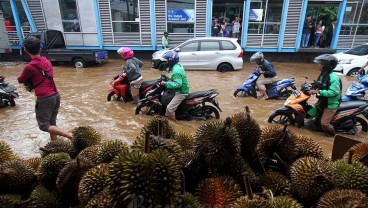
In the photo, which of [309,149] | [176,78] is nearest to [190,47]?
[176,78]

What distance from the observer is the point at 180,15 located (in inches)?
522

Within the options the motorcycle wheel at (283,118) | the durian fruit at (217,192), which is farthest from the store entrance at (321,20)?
the durian fruit at (217,192)

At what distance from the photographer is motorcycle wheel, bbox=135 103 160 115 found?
19.4ft

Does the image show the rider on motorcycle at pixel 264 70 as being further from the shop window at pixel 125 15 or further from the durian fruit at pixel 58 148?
the shop window at pixel 125 15

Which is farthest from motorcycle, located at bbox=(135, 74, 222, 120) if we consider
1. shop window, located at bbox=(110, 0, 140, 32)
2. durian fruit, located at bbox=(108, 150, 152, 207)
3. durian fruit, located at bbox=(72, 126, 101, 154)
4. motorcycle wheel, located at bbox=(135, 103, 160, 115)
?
shop window, located at bbox=(110, 0, 140, 32)

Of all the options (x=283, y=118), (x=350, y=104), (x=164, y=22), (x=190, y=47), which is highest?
(x=164, y=22)

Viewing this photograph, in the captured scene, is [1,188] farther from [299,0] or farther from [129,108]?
[299,0]

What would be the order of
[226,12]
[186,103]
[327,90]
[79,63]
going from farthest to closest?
[226,12] < [79,63] < [186,103] < [327,90]

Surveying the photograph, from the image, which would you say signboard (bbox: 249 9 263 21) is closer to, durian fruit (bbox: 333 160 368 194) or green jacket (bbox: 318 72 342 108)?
green jacket (bbox: 318 72 342 108)

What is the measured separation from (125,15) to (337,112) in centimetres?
1189

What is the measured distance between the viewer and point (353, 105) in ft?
16.2

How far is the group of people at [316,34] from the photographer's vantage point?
1356 centimetres

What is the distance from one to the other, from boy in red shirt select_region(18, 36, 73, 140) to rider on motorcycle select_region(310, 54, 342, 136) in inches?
172

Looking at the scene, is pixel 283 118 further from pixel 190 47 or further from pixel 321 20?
pixel 321 20
